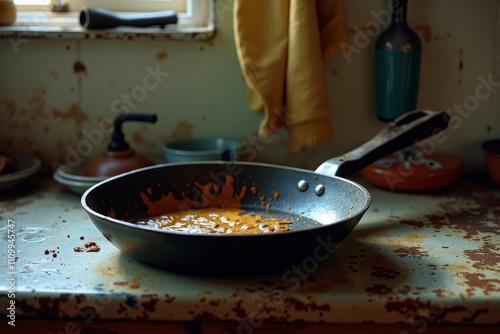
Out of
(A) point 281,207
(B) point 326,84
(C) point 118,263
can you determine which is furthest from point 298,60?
(C) point 118,263

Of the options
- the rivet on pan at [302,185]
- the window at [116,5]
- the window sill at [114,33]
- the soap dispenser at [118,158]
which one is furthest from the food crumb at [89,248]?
the window at [116,5]

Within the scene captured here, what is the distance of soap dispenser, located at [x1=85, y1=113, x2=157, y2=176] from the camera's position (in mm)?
1188

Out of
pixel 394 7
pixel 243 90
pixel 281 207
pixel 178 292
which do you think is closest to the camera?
pixel 178 292

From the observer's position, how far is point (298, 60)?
47.5 inches

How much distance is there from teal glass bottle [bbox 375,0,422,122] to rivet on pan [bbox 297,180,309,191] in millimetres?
299

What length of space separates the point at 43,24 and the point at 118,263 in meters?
0.72

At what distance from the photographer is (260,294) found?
773 mm

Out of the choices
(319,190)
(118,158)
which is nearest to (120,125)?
(118,158)

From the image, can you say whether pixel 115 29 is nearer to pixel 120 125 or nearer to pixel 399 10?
pixel 120 125

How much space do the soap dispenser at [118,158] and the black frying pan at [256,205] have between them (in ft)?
0.40

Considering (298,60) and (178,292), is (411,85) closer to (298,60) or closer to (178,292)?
(298,60)

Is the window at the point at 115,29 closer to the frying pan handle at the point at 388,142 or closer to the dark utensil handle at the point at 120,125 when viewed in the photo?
the dark utensil handle at the point at 120,125

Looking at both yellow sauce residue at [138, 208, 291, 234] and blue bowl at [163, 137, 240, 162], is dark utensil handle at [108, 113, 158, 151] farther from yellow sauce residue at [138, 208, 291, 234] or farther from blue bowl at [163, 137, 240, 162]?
yellow sauce residue at [138, 208, 291, 234]

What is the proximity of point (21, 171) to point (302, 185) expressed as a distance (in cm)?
56
